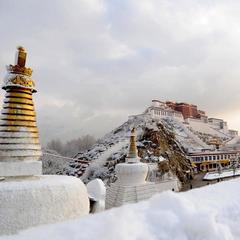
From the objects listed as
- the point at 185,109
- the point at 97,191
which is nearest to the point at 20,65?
the point at 97,191

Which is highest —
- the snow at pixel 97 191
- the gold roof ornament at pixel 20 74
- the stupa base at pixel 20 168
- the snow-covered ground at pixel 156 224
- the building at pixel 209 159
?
the gold roof ornament at pixel 20 74

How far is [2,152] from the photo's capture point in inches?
268

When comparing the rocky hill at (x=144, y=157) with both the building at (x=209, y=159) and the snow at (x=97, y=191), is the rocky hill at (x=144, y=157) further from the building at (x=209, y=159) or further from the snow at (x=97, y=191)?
the snow at (x=97, y=191)

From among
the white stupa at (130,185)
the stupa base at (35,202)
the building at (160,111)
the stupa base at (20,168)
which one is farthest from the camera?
the building at (160,111)

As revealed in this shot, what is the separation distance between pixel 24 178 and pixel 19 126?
1297 millimetres

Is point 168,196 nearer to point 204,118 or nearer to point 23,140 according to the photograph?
point 23,140

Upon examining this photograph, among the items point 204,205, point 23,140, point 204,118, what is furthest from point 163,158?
point 204,118

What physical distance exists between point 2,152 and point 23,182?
1.11m

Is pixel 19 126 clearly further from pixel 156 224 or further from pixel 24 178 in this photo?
pixel 156 224

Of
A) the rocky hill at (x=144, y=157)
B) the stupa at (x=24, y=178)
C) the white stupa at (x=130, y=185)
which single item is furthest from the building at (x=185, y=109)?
the stupa at (x=24, y=178)

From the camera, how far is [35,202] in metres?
5.86

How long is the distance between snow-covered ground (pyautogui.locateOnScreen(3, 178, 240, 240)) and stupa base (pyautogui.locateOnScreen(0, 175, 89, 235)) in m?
3.45

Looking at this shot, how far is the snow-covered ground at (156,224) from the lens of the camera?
2.39 metres

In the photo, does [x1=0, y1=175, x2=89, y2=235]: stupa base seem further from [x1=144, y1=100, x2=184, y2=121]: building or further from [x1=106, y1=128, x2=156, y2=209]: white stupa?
[x1=144, y1=100, x2=184, y2=121]: building
